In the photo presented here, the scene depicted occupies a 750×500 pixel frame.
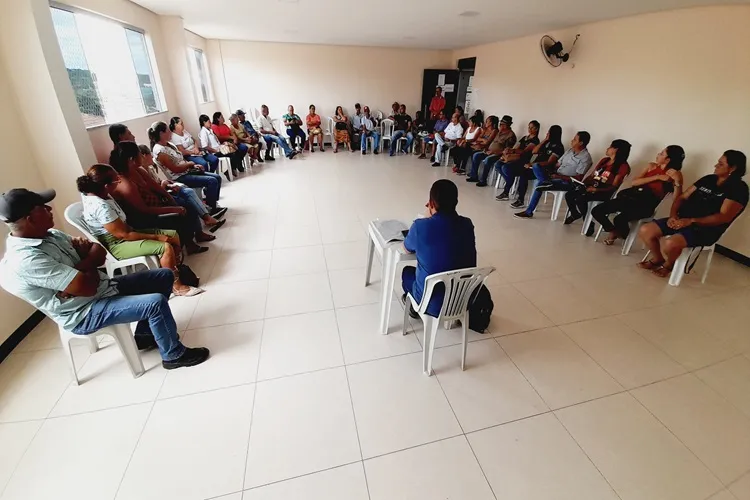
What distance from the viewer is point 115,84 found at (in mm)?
3715

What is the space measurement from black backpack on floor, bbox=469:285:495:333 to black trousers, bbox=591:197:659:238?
6.95 feet

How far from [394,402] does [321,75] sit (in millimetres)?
8216

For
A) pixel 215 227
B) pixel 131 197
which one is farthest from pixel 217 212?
pixel 131 197

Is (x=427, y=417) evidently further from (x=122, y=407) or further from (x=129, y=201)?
(x=129, y=201)

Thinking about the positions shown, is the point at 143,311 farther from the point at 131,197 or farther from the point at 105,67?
the point at 105,67

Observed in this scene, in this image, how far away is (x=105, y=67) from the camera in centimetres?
354

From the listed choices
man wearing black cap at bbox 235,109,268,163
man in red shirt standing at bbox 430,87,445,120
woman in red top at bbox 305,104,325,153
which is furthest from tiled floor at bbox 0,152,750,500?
man in red shirt standing at bbox 430,87,445,120

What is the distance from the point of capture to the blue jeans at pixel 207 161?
4512 mm

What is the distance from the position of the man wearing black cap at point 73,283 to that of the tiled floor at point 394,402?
0.86 feet

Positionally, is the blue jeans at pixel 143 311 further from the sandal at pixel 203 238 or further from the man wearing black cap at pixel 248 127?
the man wearing black cap at pixel 248 127

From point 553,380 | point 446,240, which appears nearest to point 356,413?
point 446,240

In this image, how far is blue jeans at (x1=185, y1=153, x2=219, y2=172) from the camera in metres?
4.51

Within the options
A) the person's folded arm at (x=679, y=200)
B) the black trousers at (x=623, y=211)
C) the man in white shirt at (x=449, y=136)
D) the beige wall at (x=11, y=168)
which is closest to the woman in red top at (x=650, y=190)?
the black trousers at (x=623, y=211)

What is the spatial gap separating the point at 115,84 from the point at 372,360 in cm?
435
